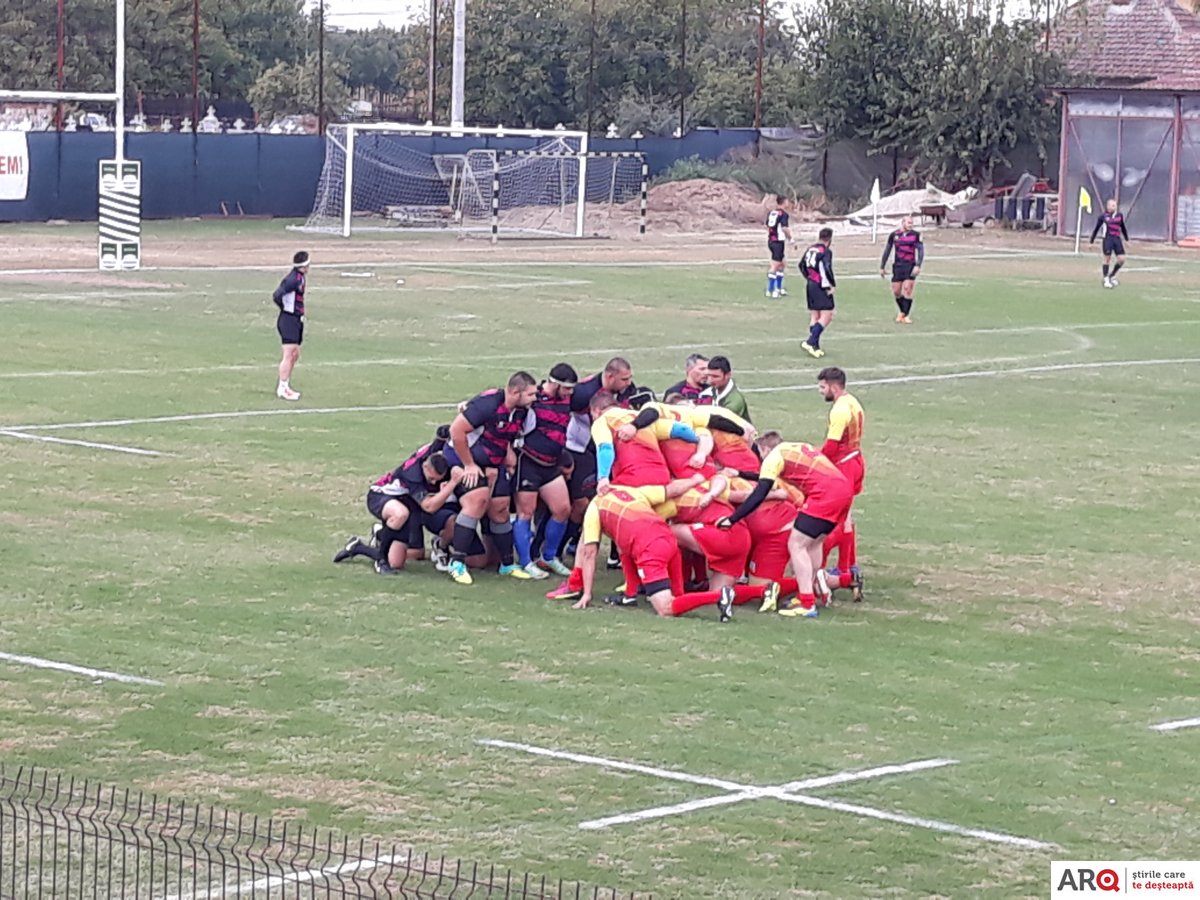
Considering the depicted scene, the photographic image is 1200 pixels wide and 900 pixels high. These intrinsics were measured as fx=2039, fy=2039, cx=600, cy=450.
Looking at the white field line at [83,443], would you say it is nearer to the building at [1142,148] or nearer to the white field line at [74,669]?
the white field line at [74,669]

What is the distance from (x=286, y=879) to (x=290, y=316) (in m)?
15.1

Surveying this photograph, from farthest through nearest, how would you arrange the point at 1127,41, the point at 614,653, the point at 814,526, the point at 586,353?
the point at 1127,41
the point at 586,353
the point at 814,526
the point at 614,653

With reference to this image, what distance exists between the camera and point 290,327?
2270 cm

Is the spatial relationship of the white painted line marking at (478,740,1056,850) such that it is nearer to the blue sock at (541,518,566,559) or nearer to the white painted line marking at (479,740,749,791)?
the white painted line marking at (479,740,749,791)

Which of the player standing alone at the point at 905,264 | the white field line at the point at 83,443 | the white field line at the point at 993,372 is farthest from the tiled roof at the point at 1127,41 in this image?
the white field line at the point at 83,443

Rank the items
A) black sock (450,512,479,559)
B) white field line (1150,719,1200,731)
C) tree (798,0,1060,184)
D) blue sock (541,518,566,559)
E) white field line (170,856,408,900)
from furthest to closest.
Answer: tree (798,0,1060,184), blue sock (541,518,566,559), black sock (450,512,479,559), white field line (1150,719,1200,731), white field line (170,856,408,900)

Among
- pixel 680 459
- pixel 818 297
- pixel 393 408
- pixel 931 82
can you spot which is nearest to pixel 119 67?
pixel 818 297

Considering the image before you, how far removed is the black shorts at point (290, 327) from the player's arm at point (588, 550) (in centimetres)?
975

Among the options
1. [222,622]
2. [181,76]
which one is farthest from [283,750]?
[181,76]

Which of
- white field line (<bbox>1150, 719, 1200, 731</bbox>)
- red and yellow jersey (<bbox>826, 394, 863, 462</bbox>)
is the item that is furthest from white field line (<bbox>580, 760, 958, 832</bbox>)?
red and yellow jersey (<bbox>826, 394, 863, 462</bbox>)

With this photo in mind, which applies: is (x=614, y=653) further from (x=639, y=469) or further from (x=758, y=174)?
(x=758, y=174)

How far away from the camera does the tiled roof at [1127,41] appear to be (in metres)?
65.8

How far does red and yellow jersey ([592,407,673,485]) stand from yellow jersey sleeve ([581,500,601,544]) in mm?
326

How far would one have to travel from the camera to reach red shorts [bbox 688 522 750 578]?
13594 mm
